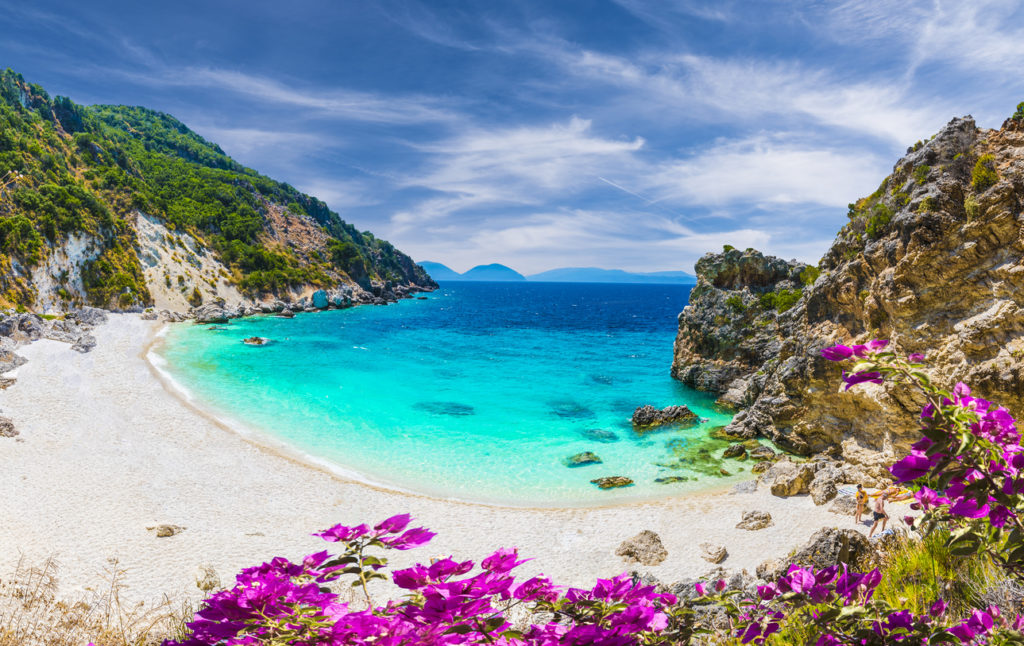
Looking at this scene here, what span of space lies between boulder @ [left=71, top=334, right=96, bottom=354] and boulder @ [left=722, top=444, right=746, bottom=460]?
42.6m

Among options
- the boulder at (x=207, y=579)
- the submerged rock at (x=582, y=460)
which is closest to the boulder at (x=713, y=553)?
the submerged rock at (x=582, y=460)

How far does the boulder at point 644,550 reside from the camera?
12.6 metres

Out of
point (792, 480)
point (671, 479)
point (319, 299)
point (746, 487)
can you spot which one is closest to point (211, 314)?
point (319, 299)

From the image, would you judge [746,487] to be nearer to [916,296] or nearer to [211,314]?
[916,296]

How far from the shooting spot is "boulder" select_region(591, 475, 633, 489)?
708 inches

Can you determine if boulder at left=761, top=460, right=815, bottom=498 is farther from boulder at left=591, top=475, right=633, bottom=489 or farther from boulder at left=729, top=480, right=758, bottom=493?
boulder at left=591, top=475, right=633, bottom=489

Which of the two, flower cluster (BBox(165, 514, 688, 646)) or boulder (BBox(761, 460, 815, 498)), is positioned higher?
flower cluster (BBox(165, 514, 688, 646))

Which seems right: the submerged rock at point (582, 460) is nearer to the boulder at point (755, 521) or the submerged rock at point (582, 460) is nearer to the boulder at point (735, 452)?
the boulder at point (735, 452)

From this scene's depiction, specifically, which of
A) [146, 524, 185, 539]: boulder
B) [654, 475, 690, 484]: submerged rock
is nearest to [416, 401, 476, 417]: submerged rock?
[654, 475, 690, 484]: submerged rock

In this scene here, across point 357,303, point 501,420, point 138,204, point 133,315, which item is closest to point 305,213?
point 357,303

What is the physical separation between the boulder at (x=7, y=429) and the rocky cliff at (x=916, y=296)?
29339 mm

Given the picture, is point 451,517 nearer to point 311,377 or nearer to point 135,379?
point 311,377

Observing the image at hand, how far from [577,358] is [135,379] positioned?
3457 centimetres

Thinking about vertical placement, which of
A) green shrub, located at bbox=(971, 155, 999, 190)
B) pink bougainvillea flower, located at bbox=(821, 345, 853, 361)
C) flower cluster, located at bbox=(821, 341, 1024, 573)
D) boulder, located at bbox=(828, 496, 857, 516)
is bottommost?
boulder, located at bbox=(828, 496, 857, 516)
